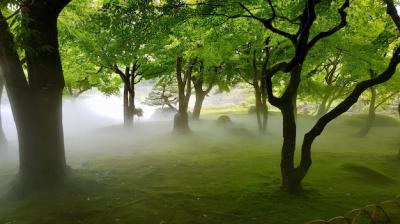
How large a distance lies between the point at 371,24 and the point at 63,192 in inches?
751

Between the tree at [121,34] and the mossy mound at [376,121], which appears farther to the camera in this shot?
the mossy mound at [376,121]

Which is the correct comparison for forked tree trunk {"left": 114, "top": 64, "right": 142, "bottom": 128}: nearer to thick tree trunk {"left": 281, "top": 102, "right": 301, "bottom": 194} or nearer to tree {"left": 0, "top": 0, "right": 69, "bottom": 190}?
tree {"left": 0, "top": 0, "right": 69, "bottom": 190}

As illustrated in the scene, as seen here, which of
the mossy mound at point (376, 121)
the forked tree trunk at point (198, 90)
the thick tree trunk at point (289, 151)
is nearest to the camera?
the thick tree trunk at point (289, 151)

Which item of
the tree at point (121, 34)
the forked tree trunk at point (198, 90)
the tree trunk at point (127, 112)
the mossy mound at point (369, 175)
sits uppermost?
the tree at point (121, 34)

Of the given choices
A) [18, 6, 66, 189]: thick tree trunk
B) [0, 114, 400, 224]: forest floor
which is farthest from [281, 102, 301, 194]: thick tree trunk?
[18, 6, 66, 189]: thick tree trunk

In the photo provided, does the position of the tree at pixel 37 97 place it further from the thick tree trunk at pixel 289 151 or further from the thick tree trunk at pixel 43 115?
the thick tree trunk at pixel 289 151

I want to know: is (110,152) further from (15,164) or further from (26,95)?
(26,95)

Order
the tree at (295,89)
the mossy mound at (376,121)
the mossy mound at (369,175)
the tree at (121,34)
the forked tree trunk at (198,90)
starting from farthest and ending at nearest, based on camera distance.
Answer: the forked tree trunk at (198,90), the mossy mound at (376,121), the mossy mound at (369,175), the tree at (121,34), the tree at (295,89)

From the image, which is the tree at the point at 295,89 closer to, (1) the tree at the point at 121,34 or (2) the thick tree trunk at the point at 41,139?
(1) the tree at the point at 121,34

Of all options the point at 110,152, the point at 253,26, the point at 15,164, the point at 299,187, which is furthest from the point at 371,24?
the point at 15,164

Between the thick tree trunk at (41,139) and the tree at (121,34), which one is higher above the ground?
the tree at (121,34)

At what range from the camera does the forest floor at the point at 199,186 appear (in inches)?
391

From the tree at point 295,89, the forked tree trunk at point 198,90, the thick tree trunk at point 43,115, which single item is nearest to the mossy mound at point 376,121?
the forked tree trunk at point 198,90

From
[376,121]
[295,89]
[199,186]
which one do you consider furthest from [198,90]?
[295,89]
